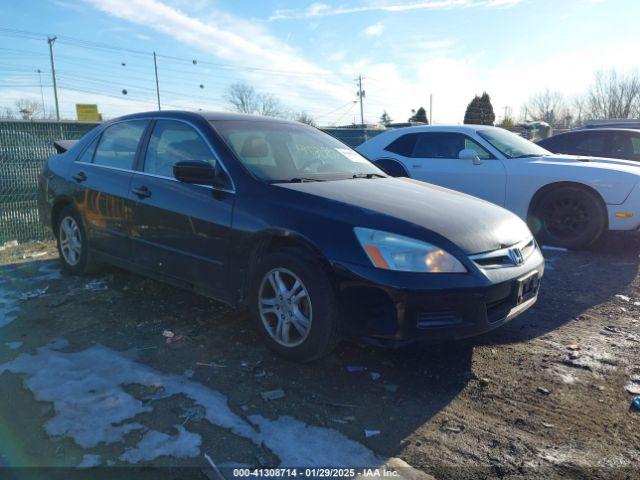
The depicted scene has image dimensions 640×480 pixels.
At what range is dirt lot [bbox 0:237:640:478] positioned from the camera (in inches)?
95.7

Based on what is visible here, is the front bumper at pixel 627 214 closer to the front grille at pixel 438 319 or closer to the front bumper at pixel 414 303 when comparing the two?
the front bumper at pixel 414 303

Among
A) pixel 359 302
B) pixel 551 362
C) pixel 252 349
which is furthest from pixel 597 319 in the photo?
pixel 252 349

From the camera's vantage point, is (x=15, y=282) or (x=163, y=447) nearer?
(x=163, y=447)

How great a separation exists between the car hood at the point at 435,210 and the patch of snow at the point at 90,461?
1.85 meters

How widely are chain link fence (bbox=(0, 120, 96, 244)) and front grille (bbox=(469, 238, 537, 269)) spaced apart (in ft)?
21.3

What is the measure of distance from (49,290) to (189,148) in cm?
219

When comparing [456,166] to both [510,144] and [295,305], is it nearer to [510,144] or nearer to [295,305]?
[510,144]

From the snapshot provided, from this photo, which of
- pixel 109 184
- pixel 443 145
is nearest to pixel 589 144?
pixel 443 145

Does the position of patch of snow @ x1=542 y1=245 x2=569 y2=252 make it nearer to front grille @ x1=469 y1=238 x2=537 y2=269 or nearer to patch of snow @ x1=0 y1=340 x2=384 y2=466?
front grille @ x1=469 y1=238 x2=537 y2=269

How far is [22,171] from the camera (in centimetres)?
697

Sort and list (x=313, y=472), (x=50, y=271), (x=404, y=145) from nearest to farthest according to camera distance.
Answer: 1. (x=313, y=472)
2. (x=50, y=271)
3. (x=404, y=145)

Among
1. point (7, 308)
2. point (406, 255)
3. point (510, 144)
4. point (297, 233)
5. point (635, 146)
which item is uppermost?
point (510, 144)

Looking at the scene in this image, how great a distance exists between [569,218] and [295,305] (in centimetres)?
487

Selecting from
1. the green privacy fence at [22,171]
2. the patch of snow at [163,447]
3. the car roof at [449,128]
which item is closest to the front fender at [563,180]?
the car roof at [449,128]
